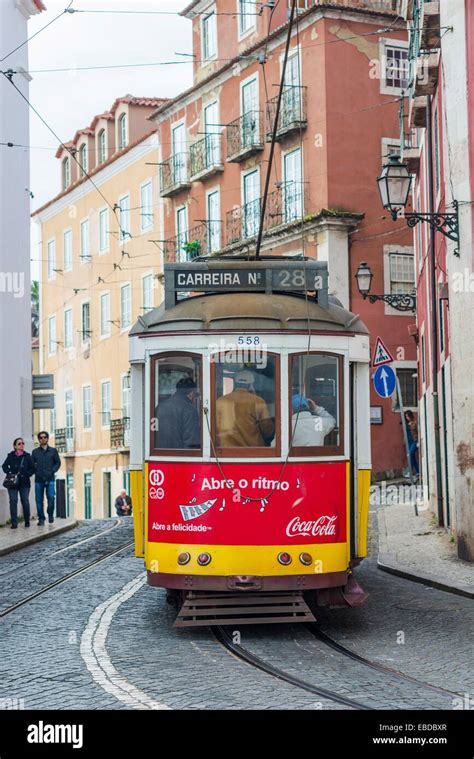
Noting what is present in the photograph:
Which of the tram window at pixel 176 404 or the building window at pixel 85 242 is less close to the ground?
the building window at pixel 85 242

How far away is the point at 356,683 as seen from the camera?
8695 millimetres

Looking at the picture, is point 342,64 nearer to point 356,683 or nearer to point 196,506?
point 196,506

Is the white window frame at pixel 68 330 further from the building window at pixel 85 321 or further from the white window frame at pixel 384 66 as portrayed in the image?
the white window frame at pixel 384 66

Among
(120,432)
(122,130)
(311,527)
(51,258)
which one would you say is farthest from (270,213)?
(311,527)

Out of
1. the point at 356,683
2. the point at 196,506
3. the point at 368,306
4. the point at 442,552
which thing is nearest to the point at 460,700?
the point at 356,683

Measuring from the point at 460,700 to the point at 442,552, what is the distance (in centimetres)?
894

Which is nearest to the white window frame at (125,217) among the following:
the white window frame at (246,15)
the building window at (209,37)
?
the building window at (209,37)

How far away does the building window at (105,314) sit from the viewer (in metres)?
47.5

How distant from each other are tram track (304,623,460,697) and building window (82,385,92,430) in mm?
37407

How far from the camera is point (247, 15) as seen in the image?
37.5 metres

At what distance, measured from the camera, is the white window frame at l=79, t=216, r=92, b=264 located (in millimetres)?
49312

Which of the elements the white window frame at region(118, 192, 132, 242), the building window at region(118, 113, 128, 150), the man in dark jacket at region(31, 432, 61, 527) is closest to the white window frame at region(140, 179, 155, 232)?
the white window frame at region(118, 192, 132, 242)

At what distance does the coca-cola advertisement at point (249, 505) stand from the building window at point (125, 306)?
1360 inches

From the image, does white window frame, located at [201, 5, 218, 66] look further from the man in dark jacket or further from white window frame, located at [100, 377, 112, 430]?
the man in dark jacket
